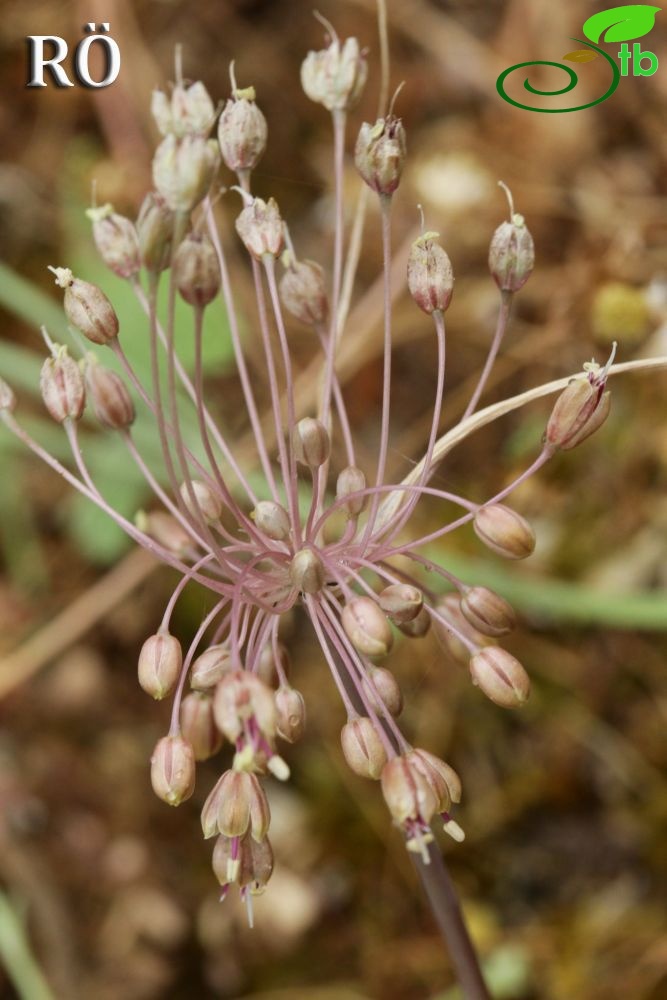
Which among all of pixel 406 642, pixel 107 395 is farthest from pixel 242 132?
pixel 406 642

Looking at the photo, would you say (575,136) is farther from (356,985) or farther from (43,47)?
(356,985)

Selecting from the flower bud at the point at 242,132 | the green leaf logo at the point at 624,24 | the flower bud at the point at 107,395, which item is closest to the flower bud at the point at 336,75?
the flower bud at the point at 242,132

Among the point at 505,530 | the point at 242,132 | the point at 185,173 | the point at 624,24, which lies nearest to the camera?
the point at 185,173

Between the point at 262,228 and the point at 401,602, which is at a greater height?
the point at 262,228

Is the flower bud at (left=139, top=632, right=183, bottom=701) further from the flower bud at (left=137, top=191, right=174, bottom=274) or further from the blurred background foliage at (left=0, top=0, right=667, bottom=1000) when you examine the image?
the blurred background foliage at (left=0, top=0, right=667, bottom=1000)

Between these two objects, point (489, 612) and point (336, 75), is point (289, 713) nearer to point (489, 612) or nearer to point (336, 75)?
point (489, 612)

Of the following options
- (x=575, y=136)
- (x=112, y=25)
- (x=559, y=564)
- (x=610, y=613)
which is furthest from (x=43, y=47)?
(x=610, y=613)

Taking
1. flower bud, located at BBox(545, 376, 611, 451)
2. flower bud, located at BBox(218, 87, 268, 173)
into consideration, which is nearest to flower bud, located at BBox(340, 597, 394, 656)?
flower bud, located at BBox(545, 376, 611, 451)
